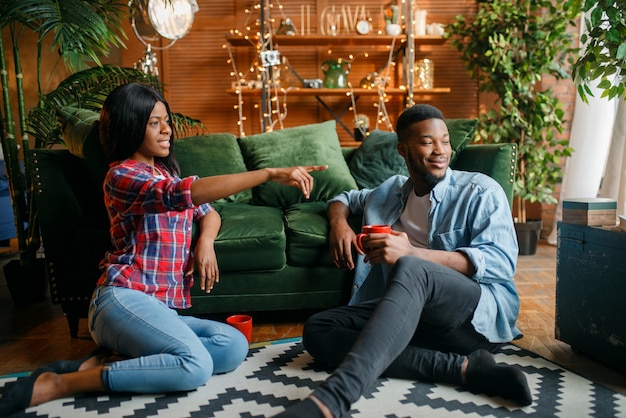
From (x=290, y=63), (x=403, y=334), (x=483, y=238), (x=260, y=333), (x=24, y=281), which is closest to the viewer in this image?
(x=403, y=334)

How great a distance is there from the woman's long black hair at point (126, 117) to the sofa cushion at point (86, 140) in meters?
0.49

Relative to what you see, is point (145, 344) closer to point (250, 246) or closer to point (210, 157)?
point (250, 246)

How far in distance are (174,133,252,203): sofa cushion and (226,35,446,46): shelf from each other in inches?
91.8

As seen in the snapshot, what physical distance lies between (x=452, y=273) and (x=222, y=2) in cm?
445

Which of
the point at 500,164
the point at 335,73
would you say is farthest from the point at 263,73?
the point at 500,164

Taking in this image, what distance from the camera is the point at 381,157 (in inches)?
112

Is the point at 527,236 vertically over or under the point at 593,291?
under

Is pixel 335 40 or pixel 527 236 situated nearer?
pixel 527 236

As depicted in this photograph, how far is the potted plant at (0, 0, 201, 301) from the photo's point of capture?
106 inches

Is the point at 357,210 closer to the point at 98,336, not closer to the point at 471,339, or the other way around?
the point at 471,339

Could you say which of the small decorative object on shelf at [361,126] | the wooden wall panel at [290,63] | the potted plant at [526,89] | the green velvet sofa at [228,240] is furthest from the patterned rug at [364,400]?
the wooden wall panel at [290,63]

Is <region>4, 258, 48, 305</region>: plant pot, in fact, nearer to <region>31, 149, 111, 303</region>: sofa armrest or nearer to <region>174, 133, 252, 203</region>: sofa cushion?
<region>31, 149, 111, 303</region>: sofa armrest

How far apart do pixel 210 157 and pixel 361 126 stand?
251 cm

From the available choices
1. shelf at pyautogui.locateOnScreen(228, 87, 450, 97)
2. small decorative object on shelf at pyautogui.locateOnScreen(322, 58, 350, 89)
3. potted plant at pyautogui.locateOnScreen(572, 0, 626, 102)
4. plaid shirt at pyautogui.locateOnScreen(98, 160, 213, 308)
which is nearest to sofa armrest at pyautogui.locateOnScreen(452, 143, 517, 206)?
potted plant at pyautogui.locateOnScreen(572, 0, 626, 102)
